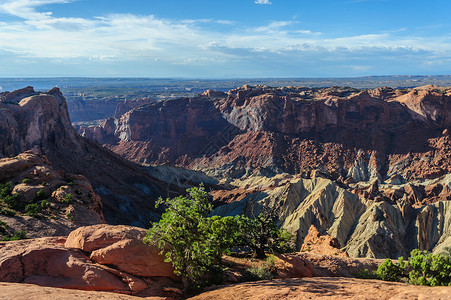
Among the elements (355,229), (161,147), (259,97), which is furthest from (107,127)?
(355,229)

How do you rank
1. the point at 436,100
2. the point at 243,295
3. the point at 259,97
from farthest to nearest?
the point at 259,97
the point at 436,100
the point at 243,295

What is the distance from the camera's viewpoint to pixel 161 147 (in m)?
152

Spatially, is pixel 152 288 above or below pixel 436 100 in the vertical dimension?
below

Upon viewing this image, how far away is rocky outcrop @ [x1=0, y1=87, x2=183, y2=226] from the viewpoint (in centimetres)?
A: 7262

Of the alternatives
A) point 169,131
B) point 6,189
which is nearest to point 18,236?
point 6,189

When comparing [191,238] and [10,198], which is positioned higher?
[191,238]

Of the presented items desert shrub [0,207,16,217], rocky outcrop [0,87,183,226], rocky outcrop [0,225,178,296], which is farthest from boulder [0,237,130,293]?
rocky outcrop [0,87,183,226]

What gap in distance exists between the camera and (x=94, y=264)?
19078 mm

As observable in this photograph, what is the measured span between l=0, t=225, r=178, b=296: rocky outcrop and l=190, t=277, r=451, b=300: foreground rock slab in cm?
310

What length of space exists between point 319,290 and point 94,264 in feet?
39.1

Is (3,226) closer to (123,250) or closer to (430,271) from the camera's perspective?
(123,250)

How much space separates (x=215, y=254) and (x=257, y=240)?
5133mm

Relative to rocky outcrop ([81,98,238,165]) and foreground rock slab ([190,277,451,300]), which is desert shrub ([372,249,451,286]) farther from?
rocky outcrop ([81,98,238,165])

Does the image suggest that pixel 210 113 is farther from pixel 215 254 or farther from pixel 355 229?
pixel 215 254
